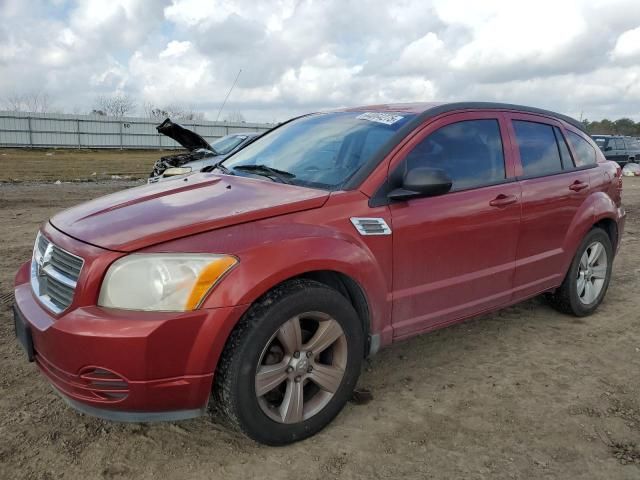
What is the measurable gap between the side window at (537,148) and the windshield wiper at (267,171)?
1721mm

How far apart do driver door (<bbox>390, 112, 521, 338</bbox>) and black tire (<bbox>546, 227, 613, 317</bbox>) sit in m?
0.89

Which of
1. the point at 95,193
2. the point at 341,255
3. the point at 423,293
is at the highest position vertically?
the point at 341,255

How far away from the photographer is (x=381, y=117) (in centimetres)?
352

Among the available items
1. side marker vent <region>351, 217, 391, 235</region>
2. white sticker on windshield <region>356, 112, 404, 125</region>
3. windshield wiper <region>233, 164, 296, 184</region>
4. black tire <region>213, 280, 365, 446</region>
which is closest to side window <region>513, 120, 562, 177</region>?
white sticker on windshield <region>356, 112, 404, 125</region>

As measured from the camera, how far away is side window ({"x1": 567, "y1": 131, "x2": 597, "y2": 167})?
4.47 m

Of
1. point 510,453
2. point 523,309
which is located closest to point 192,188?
point 510,453

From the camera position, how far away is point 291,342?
2.61 metres

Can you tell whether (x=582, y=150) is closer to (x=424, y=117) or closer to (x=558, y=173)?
(x=558, y=173)

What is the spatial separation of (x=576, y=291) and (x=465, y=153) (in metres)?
1.76

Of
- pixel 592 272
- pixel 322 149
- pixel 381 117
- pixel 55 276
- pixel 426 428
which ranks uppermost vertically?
pixel 381 117

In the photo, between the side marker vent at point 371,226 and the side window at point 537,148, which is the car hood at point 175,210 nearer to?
the side marker vent at point 371,226

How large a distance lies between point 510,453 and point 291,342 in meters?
1.18

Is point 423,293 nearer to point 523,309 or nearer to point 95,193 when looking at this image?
point 523,309

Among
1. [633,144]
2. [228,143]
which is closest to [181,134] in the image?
[228,143]
